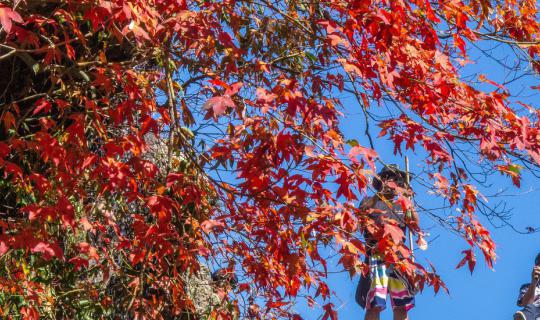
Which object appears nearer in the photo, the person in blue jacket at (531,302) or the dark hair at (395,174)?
the dark hair at (395,174)

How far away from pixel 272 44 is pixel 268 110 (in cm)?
154

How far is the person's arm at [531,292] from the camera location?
5695mm

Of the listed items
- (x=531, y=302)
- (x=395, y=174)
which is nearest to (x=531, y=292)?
(x=531, y=302)

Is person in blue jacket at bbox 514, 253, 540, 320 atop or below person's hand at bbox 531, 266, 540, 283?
below

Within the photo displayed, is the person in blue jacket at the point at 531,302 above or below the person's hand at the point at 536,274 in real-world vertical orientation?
below

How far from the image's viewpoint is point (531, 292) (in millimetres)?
5754

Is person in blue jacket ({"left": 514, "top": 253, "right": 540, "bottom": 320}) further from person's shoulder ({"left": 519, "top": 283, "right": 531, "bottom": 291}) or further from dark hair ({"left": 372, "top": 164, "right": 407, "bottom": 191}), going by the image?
dark hair ({"left": 372, "top": 164, "right": 407, "bottom": 191})

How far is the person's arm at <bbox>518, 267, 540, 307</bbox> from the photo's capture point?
5695mm

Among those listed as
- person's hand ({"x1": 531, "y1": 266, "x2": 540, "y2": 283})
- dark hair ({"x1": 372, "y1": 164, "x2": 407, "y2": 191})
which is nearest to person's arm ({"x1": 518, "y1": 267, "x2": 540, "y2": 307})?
person's hand ({"x1": 531, "y1": 266, "x2": 540, "y2": 283})

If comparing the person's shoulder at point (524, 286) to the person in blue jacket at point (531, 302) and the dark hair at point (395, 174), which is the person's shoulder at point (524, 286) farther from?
the dark hair at point (395, 174)

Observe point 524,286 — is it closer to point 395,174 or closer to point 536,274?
point 536,274

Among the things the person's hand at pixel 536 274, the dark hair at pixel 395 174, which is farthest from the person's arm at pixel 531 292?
the dark hair at pixel 395 174

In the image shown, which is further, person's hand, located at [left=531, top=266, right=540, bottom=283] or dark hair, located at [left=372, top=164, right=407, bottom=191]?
person's hand, located at [left=531, top=266, right=540, bottom=283]

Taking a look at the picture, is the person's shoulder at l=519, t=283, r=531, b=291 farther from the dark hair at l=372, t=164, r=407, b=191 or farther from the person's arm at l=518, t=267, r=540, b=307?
the dark hair at l=372, t=164, r=407, b=191
